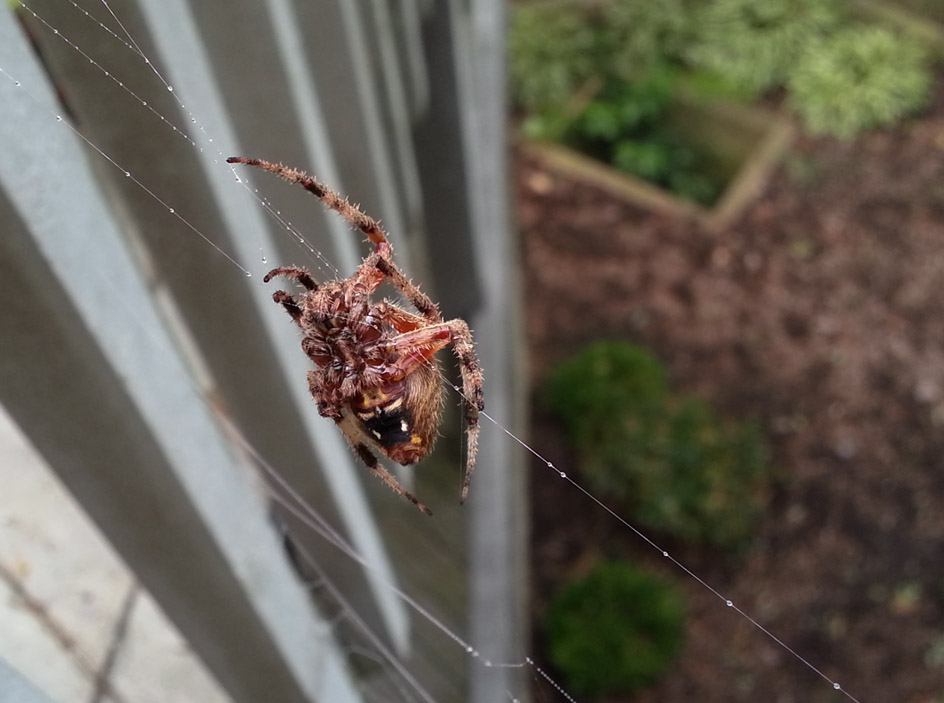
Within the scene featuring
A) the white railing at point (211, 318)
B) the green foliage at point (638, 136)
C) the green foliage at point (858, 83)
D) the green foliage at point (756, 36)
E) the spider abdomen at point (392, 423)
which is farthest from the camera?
the green foliage at point (756, 36)

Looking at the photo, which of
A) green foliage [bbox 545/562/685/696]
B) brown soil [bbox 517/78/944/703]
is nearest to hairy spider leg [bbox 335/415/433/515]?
brown soil [bbox 517/78/944/703]

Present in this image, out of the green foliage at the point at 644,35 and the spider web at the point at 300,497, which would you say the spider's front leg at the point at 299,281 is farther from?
the green foliage at the point at 644,35

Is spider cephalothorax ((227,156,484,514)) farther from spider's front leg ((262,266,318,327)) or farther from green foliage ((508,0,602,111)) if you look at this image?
green foliage ((508,0,602,111))

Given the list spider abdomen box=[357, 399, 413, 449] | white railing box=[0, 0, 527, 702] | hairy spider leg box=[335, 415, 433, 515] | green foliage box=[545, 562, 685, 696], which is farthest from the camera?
green foliage box=[545, 562, 685, 696]

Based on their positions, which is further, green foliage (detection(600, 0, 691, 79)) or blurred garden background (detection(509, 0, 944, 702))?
green foliage (detection(600, 0, 691, 79))

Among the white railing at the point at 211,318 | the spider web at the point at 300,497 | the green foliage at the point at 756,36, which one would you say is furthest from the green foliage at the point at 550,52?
the spider web at the point at 300,497

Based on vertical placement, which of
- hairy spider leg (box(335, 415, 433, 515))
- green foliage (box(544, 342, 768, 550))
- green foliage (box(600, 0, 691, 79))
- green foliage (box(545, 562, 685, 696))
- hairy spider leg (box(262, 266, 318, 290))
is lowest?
hairy spider leg (box(335, 415, 433, 515))
